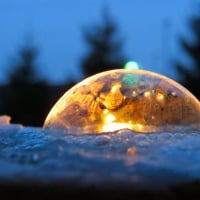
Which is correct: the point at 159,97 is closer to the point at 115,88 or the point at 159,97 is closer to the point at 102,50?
the point at 115,88

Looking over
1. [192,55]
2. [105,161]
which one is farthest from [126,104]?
[192,55]

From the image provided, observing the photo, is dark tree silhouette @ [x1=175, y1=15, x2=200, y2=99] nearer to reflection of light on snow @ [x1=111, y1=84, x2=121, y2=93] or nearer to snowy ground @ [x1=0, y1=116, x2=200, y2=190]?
reflection of light on snow @ [x1=111, y1=84, x2=121, y2=93]

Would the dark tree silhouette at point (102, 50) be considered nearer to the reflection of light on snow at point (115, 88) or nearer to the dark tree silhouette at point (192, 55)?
the dark tree silhouette at point (192, 55)

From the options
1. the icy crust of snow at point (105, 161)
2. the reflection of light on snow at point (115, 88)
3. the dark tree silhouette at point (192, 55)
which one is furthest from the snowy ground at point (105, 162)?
the dark tree silhouette at point (192, 55)

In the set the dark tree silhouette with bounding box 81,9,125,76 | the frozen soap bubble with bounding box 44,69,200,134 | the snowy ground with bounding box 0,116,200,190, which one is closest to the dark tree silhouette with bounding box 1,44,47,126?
the dark tree silhouette with bounding box 81,9,125,76

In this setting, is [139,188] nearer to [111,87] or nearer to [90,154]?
[90,154]

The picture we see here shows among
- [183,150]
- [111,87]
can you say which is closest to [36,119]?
[111,87]
